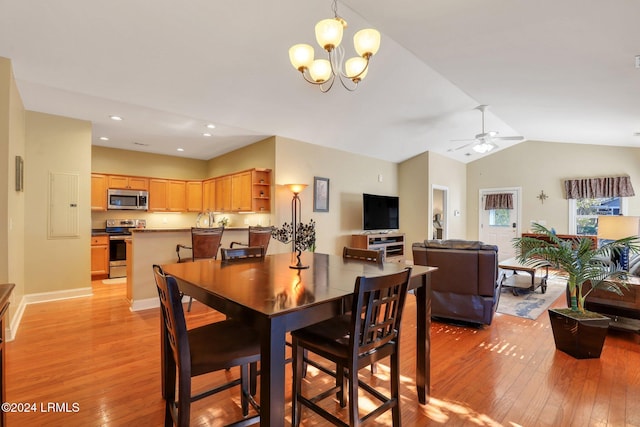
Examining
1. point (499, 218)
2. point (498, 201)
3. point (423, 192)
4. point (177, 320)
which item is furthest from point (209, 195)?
point (499, 218)

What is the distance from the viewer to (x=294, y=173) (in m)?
5.57

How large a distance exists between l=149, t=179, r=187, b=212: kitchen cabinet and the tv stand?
3.94 metres

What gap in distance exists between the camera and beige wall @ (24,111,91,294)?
412 cm

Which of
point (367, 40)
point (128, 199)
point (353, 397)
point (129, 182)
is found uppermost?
point (367, 40)

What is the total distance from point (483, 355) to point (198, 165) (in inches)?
267

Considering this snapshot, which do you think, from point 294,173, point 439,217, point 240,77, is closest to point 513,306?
point 294,173

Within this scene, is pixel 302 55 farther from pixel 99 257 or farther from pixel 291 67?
pixel 99 257

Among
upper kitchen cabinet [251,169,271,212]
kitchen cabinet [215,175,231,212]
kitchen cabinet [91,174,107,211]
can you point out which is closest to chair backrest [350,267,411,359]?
upper kitchen cabinet [251,169,271,212]

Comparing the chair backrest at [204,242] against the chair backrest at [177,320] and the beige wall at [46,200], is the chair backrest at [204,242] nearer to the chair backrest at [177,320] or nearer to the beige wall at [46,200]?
the beige wall at [46,200]

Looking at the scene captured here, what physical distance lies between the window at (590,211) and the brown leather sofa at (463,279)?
5594 mm

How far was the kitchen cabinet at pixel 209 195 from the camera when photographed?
265 inches

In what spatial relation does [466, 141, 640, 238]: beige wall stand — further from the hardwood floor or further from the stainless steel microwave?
the stainless steel microwave

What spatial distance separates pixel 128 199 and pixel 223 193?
6.25 ft

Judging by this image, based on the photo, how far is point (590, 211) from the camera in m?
7.18
